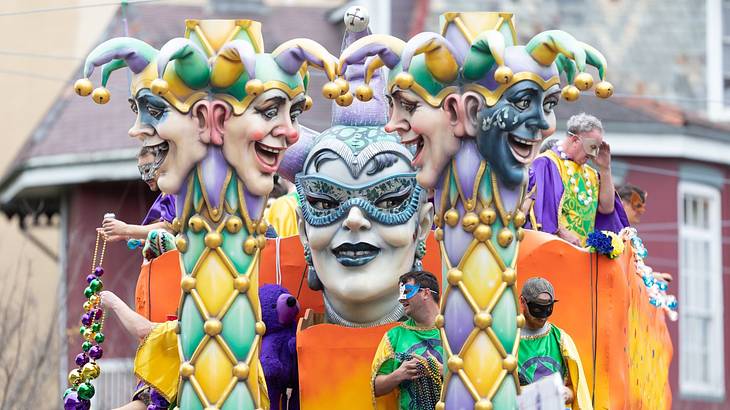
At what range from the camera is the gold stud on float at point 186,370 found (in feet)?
32.7

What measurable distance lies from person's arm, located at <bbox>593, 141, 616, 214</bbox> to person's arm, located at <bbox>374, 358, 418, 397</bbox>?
2094 mm

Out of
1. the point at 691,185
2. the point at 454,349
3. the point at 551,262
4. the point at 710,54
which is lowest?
the point at 454,349

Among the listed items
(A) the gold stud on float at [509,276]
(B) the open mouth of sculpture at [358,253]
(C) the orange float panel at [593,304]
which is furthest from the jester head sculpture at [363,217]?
(A) the gold stud on float at [509,276]

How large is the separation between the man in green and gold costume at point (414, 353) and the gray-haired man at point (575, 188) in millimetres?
1592

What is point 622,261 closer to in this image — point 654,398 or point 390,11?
point 654,398

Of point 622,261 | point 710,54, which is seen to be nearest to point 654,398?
point 622,261

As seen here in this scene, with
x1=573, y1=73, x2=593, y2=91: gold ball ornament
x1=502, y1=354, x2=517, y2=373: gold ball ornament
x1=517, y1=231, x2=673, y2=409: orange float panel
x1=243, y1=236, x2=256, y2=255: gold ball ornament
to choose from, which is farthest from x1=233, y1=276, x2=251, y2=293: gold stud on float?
x1=573, y1=73, x2=593, y2=91: gold ball ornament

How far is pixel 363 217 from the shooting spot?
35.2 ft

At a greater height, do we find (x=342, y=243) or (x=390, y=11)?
(x=390, y=11)

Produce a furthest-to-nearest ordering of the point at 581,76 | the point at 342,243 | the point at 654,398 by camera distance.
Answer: the point at 654,398 < the point at 342,243 < the point at 581,76

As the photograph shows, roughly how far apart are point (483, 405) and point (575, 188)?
8.48 ft

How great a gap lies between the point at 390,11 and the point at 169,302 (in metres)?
12.6

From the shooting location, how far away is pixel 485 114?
9.76m

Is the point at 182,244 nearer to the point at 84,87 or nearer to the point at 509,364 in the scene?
the point at 84,87
